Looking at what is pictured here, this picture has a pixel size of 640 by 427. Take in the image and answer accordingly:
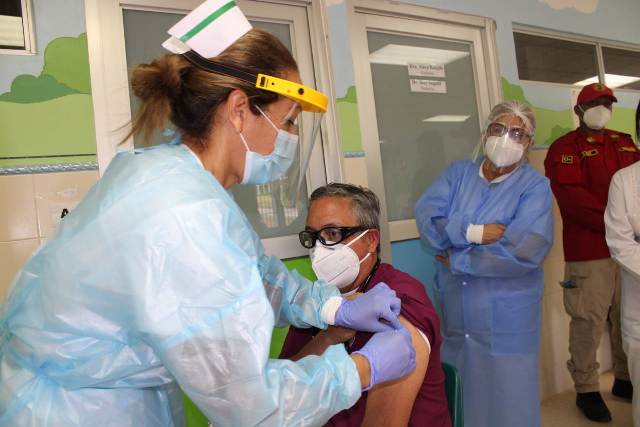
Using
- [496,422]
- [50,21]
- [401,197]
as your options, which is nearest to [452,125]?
[401,197]

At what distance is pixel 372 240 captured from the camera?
1.45m

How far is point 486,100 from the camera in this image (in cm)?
291

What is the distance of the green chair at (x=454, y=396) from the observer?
1.26 metres

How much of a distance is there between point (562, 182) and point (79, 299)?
8.41 ft

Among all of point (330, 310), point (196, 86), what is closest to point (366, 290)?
point (330, 310)

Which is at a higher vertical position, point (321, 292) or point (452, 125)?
point (452, 125)

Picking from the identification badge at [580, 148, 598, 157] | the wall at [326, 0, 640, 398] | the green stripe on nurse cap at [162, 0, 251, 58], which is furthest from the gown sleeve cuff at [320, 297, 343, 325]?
the identification badge at [580, 148, 598, 157]

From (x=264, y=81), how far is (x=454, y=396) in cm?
94

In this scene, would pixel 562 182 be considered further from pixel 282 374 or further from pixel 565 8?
pixel 282 374

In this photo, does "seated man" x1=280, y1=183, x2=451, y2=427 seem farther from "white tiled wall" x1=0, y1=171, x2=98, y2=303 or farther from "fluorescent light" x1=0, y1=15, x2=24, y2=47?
"fluorescent light" x1=0, y1=15, x2=24, y2=47

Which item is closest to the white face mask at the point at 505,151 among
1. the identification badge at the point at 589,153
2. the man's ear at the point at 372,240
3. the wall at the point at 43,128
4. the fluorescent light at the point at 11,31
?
the identification badge at the point at 589,153

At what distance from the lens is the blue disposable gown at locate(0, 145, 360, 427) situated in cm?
70

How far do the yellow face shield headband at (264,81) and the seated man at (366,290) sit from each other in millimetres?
507

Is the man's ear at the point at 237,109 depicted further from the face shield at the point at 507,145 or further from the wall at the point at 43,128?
the face shield at the point at 507,145
